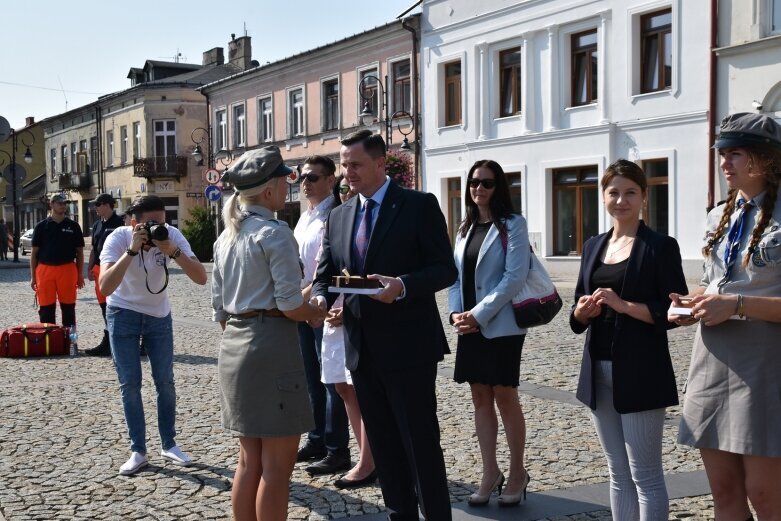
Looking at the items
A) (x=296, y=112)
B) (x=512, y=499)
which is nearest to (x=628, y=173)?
(x=512, y=499)

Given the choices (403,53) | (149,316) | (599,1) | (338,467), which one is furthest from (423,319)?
(403,53)

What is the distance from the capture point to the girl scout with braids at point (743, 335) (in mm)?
3424

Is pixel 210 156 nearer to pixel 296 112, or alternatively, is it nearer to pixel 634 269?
pixel 296 112

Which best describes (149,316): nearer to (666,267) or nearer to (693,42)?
(666,267)

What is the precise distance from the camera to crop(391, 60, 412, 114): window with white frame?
3038 cm

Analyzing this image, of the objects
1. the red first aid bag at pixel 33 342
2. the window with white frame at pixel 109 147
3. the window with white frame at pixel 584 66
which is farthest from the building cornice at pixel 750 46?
the window with white frame at pixel 109 147

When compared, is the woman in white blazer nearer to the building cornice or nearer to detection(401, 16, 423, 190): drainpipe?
the building cornice

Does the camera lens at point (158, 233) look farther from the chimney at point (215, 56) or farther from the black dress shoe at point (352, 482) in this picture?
the chimney at point (215, 56)

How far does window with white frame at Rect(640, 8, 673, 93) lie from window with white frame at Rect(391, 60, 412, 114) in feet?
28.7

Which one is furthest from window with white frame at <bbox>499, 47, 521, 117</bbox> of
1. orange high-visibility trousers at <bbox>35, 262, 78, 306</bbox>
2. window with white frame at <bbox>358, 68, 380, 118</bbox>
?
orange high-visibility trousers at <bbox>35, 262, 78, 306</bbox>

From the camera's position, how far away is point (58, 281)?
12.2m

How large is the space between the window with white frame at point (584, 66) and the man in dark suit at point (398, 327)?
21150 mm

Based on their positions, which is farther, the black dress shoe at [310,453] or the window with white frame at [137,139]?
the window with white frame at [137,139]

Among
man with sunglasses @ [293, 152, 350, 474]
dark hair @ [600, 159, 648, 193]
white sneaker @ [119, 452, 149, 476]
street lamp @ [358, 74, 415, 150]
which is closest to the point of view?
dark hair @ [600, 159, 648, 193]
